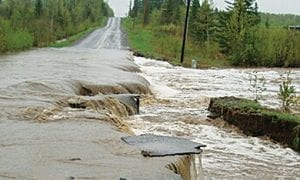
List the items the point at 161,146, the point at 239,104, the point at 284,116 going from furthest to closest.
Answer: the point at 239,104 < the point at 284,116 < the point at 161,146

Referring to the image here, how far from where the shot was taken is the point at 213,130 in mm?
11000

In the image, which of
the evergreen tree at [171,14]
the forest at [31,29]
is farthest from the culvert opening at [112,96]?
the evergreen tree at [171,14]

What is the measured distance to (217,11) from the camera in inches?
1732

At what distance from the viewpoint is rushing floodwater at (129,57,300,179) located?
8.22 meters

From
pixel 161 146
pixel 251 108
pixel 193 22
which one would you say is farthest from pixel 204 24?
pixel 161 146

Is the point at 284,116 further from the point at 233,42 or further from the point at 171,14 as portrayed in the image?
the point at 171,14

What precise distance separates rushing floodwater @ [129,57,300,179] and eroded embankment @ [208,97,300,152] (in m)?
0.20

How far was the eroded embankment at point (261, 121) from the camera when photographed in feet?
32.9

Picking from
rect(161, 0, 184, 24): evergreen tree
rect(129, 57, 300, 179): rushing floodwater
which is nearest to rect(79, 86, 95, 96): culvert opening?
→ rect(129, 57, 300, 179): rushing floodwater

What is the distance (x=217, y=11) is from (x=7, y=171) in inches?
1555

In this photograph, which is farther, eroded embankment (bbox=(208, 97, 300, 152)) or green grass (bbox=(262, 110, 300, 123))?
green grass (bbox=(262, 110, 300, 123))

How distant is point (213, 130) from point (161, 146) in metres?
3.85

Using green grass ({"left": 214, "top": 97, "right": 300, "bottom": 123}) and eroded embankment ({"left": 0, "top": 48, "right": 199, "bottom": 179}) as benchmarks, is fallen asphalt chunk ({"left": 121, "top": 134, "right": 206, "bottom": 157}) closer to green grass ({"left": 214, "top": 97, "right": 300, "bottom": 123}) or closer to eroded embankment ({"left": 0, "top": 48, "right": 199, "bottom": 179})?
eroded embankment ({"left": 0, "top": 48, "right": 199, "bottom": 179})

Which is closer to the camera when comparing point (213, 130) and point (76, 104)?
point (76, 104)
